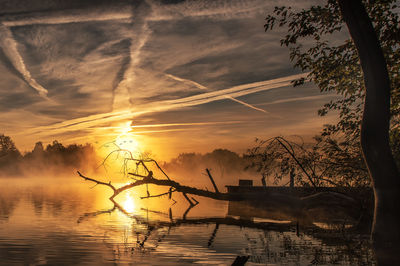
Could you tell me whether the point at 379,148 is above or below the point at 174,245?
above

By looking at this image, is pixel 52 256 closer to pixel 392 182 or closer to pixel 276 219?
pixel 392 182

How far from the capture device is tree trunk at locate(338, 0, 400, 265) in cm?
1068

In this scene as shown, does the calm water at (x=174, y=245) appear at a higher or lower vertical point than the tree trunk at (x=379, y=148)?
lower

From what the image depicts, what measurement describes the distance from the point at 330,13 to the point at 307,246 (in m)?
9.57

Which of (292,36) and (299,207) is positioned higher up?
(292,36)

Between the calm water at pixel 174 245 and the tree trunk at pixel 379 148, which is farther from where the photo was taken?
the calm water at pixel 174 245

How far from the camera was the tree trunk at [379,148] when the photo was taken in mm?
10680

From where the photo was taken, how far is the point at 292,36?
585 inches

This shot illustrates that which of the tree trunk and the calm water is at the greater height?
the tree trunk

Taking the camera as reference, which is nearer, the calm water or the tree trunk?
the tree trunk

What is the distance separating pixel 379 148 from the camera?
1080 centimetres

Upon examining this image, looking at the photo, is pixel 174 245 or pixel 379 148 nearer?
pixel 379 148

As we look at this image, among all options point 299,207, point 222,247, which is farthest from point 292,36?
point 222,247

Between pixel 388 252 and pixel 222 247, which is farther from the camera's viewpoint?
pixel 222 247
